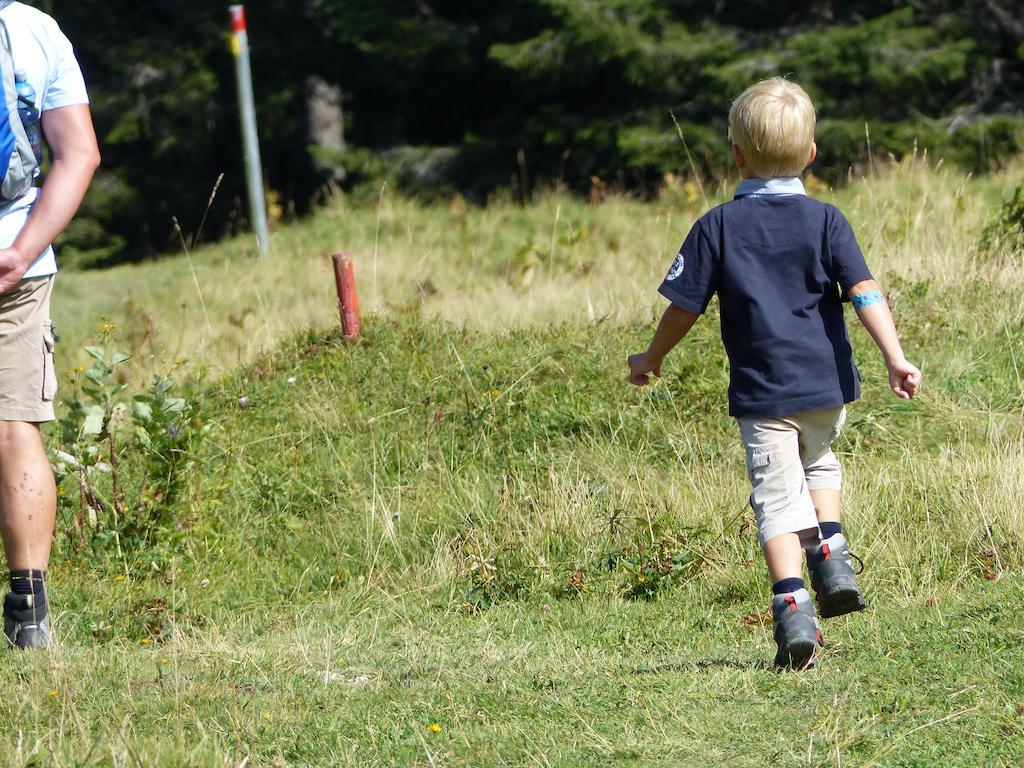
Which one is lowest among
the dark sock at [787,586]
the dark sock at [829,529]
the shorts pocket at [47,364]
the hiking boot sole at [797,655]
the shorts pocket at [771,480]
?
the hiking boot sole at [797,655]

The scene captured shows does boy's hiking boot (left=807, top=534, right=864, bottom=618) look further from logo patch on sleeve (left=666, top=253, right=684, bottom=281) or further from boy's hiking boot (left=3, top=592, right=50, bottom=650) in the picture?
boy's hiking boot (left=3, top=592, right=50, bottom=650)

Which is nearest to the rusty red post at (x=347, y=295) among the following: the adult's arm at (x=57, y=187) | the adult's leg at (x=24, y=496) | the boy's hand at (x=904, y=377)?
the adult's arm at (x=57, y=187)

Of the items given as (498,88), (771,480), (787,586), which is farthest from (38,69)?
(498,88)

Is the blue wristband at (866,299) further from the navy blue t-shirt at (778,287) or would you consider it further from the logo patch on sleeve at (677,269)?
the logo patch on sleeve at (677,269)

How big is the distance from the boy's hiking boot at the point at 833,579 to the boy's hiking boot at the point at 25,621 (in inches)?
88.8

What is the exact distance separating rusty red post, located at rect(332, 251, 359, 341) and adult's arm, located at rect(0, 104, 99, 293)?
7.70 ft

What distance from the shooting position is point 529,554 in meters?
4.34

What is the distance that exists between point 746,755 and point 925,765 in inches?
14.6

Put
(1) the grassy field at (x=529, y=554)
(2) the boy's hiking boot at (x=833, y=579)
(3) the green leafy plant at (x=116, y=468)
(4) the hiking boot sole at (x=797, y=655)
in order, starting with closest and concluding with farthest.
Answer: (1) the grassy field at (x=529, y=554) → (4) the hiking boot sole at (x=797, y=655) → (2) the boy's hiking boot at (x=833, y=579) → (3) the green leafy plant at (x=116, y=468)

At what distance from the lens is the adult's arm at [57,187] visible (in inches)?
134

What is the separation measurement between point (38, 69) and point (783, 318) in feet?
7.33

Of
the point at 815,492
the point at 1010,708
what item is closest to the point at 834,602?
the point at 815,492

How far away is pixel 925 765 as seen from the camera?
2.54m

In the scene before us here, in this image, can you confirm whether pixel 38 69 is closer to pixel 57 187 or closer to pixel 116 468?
pixel 57 187
